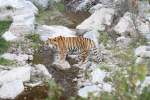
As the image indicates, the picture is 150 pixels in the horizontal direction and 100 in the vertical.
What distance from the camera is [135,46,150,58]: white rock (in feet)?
38.9

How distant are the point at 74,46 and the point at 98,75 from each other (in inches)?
70.5

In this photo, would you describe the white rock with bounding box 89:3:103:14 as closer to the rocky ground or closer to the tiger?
the rocky ground

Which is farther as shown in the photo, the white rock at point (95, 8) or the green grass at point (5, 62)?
the white rock at point (95, 8)

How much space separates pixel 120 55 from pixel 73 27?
306cm

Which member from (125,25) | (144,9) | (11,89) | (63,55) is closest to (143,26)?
(125,25)

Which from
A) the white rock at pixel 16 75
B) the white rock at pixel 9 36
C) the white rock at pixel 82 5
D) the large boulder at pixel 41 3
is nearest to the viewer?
the white rock at pixel 16 75

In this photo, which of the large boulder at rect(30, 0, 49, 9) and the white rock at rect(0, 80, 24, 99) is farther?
the large boulder at rect(30, 0, 49, 9)

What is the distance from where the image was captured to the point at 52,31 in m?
14.1

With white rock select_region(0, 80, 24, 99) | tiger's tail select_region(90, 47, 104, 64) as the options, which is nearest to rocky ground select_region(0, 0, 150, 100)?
white rock select_region(0, 80, 24, 99)

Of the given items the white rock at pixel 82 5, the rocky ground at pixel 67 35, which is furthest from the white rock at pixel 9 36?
the white rock at pixel 82 5

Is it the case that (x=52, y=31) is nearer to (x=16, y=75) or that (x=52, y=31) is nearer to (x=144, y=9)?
(x=144, y=9)

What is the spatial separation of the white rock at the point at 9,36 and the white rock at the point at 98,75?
10.1ft

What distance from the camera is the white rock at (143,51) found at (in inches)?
467

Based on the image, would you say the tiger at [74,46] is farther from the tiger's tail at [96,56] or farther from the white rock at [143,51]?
the white rock at [143,51]
